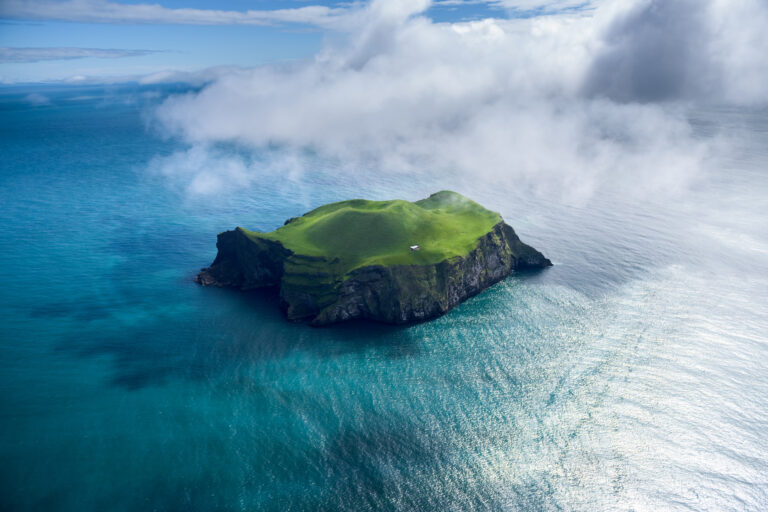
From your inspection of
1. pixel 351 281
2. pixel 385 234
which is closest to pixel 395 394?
pixel 351 281

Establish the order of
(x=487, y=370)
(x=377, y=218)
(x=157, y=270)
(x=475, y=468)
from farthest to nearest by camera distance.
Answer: (x=157, y=270) < (x=377, y=218) < (x=487, y=370) < (x=475, y=468)

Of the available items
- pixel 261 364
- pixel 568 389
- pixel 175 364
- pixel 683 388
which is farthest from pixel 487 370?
pixel 175 364

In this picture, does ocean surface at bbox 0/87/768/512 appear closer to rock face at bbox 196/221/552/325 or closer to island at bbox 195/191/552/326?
rock face at bbox 196/221/552/325

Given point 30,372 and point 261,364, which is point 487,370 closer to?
point 261,364

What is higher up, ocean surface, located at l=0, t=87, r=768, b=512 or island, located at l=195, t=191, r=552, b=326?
island, located at l=195, t=191, r=552, b=326

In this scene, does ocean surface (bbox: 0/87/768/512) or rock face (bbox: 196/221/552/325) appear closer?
ocean surface (bbox: 0/87/768/512)

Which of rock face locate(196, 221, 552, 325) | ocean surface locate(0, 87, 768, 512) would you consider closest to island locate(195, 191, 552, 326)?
rock face locate(196, 221, 552, 325)

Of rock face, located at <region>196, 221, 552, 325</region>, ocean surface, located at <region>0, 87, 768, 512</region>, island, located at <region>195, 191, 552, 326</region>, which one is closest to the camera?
ocean surface, located at <region>0, 87, 768, 512</region>

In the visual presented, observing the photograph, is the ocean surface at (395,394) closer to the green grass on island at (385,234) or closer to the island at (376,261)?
the island at (376,261)
